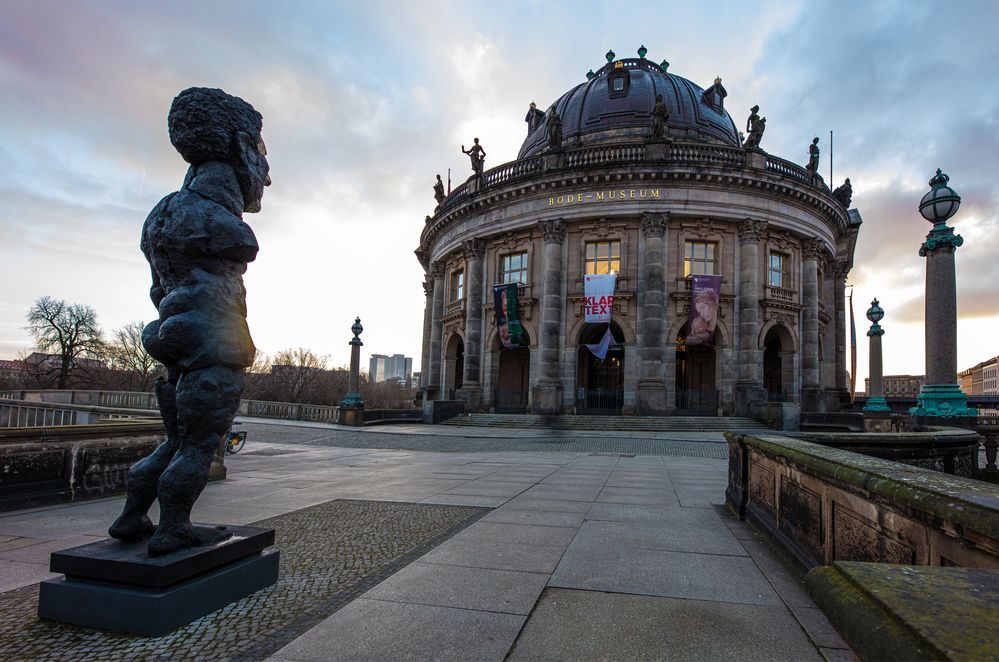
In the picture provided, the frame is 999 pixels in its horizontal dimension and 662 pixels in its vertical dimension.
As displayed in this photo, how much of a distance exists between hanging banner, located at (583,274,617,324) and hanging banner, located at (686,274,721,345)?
405 cm

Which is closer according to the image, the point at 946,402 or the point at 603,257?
the point at 946,402

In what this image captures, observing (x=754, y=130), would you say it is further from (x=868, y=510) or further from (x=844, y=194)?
(x=868, y=510)

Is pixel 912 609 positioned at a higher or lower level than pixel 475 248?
lower

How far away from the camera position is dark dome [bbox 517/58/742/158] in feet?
115

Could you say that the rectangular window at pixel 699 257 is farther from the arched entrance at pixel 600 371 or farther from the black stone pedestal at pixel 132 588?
the black stone pedestal at pixel 132 588

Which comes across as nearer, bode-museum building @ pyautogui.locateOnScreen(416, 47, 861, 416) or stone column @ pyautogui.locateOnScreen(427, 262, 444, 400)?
bode-museum building @ pyautogui.locateOnScreen(416, 47, 861, 416)

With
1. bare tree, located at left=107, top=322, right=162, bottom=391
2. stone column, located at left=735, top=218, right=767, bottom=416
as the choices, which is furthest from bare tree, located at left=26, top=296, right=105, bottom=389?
stone column, located at left=735, top=218, right=767, bottom=416

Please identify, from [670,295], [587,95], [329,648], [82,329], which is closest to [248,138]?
[329,648]

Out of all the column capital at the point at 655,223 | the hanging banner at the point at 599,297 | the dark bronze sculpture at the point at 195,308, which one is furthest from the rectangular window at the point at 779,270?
the dark bronze sculpture at the point at 195,308

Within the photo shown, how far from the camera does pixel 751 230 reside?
2725cm

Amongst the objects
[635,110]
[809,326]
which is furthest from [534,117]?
[809,326]

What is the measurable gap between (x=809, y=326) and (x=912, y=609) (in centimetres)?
3252

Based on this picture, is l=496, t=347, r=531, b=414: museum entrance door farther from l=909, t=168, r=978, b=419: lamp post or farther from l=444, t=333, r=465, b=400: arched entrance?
l=909, t=168, r=978, b=419: lamp post

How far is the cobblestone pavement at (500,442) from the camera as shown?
1598cm
